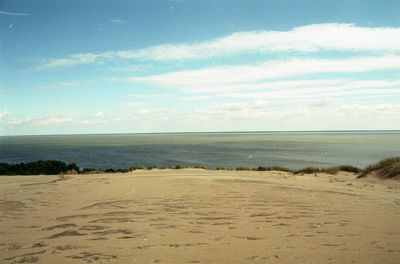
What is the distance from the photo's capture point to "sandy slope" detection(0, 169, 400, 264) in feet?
18.1

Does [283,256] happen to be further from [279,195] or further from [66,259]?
[279,195]

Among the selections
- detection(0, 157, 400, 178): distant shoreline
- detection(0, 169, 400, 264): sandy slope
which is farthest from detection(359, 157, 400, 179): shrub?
detection(0, 169, 400, 264): sandy slope

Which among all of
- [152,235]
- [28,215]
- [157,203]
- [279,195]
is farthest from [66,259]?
[279,195]

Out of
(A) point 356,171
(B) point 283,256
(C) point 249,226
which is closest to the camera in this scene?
(B) point 283,256

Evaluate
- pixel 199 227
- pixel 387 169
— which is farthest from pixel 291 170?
pixel 199 227

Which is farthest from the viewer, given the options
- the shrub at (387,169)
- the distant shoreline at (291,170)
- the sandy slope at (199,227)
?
the distant shoreline at (291,170)

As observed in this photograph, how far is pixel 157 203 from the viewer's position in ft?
32.0

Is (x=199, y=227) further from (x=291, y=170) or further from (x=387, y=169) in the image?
(x=291, y=170)

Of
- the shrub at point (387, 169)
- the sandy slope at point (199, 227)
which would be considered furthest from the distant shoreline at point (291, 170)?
the sandy slope at point (199, 227)

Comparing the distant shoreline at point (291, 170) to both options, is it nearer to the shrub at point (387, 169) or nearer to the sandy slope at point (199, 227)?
the shrub at point (387, 169)

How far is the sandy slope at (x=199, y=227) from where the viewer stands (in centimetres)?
552

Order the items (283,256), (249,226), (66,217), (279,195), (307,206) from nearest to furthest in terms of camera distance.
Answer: (283,256) < (249,226) < (66,217) < (307,206) < (279,195)

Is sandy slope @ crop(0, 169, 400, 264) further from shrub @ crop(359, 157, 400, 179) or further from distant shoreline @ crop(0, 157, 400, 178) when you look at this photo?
distant shoreline @ crop(0, 157, 400, 178)

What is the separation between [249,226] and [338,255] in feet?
6.88
